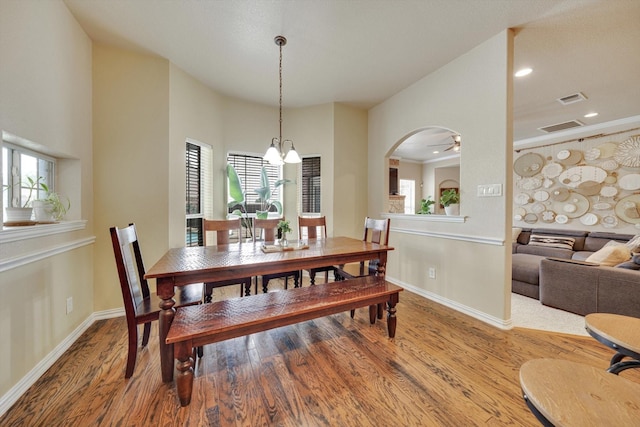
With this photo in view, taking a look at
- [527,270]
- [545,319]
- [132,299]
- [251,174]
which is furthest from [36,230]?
[527,270]

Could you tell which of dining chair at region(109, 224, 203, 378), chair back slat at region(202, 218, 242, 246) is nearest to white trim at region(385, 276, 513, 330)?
chair back slat at region(202, 218, 242, 246)

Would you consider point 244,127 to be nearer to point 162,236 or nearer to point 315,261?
point 162,236

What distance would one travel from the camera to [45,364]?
1757 millimetres

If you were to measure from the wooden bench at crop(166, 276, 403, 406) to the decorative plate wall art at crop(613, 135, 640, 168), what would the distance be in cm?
517

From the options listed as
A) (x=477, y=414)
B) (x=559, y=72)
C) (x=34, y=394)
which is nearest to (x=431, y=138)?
(x=559, y=72)

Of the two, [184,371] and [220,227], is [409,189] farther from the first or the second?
[184,371]

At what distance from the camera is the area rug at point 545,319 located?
2395 millimetres

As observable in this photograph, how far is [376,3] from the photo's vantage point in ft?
6.62

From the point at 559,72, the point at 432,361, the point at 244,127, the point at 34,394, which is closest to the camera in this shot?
the point at 34,394

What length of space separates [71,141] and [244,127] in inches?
86.7

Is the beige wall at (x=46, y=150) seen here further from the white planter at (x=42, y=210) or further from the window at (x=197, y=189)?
the window at (x=197, y=189)

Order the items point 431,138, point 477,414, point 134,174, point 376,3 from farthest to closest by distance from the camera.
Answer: point 431,138 → point 134,174 → point 376,3 → point 477,414

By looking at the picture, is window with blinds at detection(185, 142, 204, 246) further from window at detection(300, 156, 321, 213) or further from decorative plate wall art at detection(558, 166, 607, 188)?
decorative plate wall art at detection(558, 166, 607, 188)

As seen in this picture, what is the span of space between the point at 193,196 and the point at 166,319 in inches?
85.2
